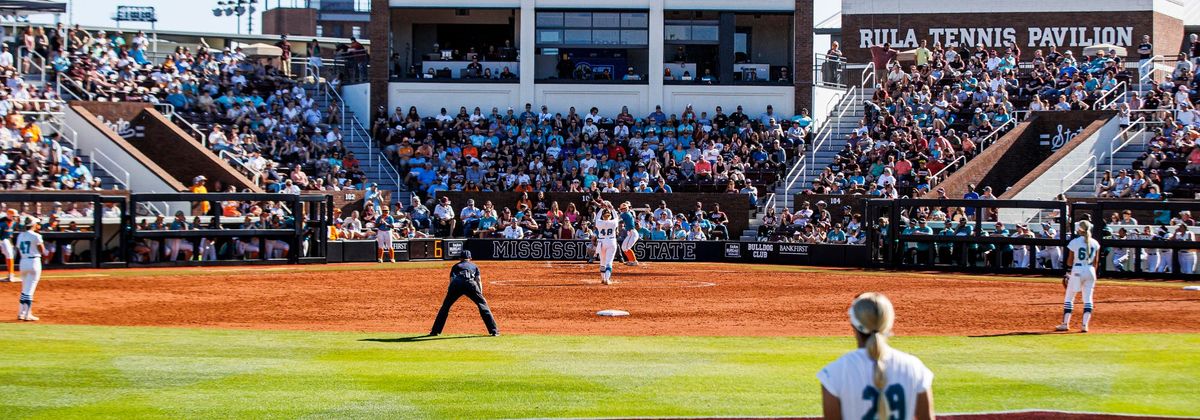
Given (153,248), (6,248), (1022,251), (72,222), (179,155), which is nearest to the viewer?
(6,248)

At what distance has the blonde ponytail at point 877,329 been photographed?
6.32 m

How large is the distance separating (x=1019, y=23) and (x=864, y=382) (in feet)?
168

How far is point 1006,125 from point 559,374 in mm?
29851

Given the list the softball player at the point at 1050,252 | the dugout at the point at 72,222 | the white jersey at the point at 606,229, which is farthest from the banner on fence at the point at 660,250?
the dugout at the point at 72,222

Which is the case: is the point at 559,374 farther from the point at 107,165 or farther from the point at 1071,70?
the point at 1071,70

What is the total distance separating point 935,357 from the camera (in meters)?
16.4

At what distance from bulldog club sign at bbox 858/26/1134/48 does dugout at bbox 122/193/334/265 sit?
28.9 metres

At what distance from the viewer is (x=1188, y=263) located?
30.6 meters

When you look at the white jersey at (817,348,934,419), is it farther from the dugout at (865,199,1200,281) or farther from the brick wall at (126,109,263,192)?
the brick wall at (126,109,263,192)

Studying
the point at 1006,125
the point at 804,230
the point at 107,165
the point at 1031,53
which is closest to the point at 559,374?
the point at 804,230

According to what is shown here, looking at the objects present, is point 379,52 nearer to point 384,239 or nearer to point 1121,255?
point 384,239

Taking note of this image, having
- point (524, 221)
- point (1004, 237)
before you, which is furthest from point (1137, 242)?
point (524, 221)

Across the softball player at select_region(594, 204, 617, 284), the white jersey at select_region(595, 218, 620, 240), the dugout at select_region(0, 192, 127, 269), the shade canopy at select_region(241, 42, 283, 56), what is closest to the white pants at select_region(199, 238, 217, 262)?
the dugout at select_region(0, 192, 127, 269)

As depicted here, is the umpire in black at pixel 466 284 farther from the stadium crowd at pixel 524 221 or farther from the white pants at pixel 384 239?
the stadium crowd at pixel 524 221
